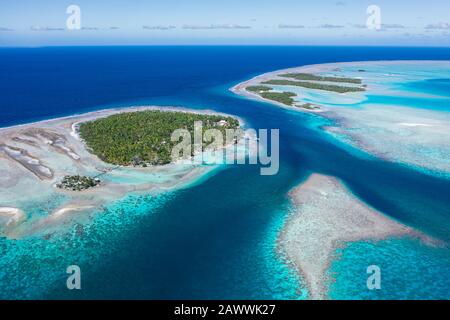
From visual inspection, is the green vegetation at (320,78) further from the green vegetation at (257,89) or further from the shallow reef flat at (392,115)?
the green vegetation at (257,89)

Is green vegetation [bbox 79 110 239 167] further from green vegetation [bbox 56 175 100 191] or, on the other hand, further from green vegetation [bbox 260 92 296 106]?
green vegetation [bbox 260 92 296 106]

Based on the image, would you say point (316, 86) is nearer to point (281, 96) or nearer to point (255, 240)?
point (281, 96)

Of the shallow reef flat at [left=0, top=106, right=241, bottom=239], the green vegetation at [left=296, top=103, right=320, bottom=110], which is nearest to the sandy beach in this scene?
the shallow reef flat at [left=0, top=106, right=241, bottom=239]

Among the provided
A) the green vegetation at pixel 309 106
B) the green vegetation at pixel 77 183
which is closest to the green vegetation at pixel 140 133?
the green vegetation at pixel 77 183

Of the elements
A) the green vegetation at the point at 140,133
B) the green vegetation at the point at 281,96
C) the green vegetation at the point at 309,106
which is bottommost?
the green vegetation at the point at 140,133

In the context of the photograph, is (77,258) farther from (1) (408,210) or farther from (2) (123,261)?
(1) (408,210)

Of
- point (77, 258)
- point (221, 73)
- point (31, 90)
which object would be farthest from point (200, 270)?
point (221, 73)
